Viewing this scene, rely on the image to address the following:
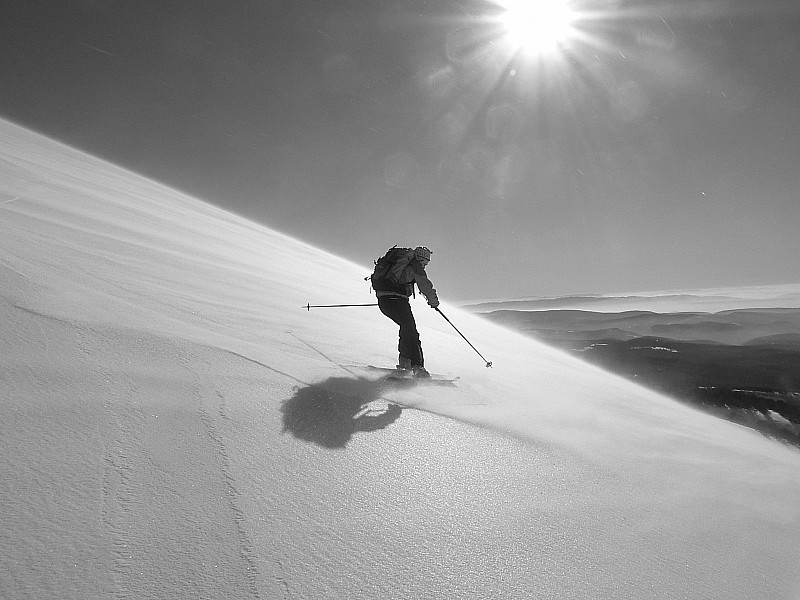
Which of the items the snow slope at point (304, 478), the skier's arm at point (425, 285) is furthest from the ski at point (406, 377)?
the skier's arm at point (425, 285)

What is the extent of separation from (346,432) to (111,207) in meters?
8.99

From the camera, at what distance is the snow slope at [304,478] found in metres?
1.48

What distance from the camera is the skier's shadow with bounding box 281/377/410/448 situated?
2.53m

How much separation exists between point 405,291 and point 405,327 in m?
0.46

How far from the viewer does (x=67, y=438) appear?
5.89 feet

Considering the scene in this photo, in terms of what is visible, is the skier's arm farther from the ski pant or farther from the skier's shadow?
the skier's shadow

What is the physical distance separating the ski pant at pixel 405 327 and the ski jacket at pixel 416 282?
3.5 inches

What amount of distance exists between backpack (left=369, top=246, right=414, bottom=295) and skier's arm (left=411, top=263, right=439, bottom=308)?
5.6 inches

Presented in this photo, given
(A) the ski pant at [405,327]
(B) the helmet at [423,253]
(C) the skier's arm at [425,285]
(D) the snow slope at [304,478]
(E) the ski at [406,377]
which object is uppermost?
(B) the helmet at [423,253]

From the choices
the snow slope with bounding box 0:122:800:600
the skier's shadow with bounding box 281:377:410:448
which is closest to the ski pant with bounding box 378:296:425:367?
the snow slope with bounding box 0:122:800:600

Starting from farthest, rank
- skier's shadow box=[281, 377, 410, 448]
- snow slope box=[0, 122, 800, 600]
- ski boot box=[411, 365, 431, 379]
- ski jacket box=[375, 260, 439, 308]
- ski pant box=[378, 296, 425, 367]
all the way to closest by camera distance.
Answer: ski jacket box=[375, 260, 439, 308] < ski pant box=[378, 296, 425, 367] < ski boot box=[411, 365, 431, 379] < skier's shadow box=[281, 377, 410, 448] < snow slope box=[0, 122, 800, 600]

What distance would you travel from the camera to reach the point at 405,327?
4922 mm

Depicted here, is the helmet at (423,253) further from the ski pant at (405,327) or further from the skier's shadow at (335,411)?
the skier's shadow at (335,411)

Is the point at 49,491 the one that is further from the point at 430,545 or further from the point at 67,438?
the point at 430,545
